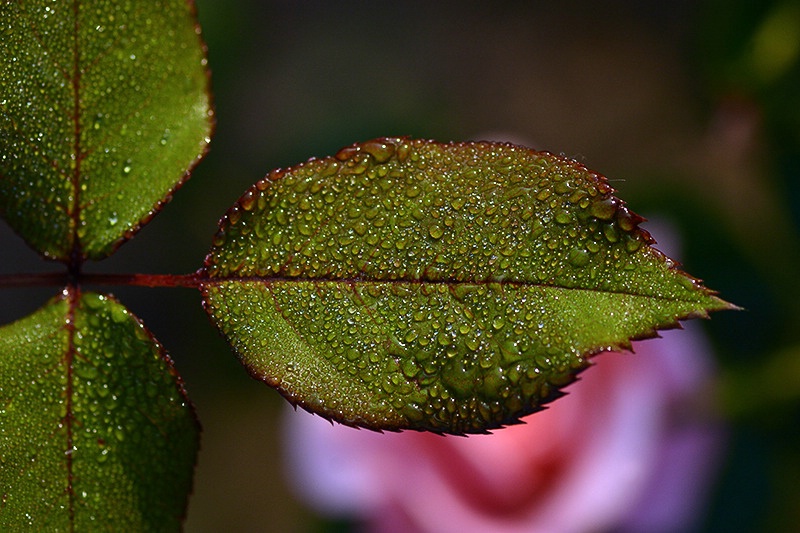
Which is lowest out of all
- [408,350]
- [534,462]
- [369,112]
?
[408,350]

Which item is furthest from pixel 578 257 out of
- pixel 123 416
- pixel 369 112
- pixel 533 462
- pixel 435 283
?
pixel 369 112

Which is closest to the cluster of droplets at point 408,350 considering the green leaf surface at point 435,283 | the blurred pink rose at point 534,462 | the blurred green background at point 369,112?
the green leaf surface at point 435,283

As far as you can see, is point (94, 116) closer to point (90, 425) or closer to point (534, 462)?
point (90, 425)

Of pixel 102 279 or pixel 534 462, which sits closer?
pixel 102 279

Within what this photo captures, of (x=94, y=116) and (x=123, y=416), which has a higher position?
(x=94, y=116)

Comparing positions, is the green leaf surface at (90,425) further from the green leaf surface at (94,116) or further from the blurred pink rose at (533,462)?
the blurred pink rose at (533,462)

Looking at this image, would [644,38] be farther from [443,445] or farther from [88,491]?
[88,491]
